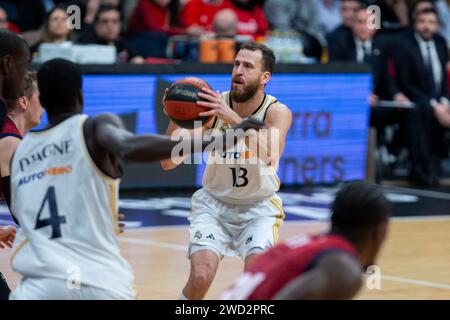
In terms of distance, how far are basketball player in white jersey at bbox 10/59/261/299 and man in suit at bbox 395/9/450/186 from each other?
10353 millimetres

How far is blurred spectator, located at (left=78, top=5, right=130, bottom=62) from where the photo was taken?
1318cm

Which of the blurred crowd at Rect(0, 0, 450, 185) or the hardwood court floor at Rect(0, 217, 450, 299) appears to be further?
the blurred crowd at Rect(0, 0, 450, 185)

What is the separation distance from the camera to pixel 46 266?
4277mm

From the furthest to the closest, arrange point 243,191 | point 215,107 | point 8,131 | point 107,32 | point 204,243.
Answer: point 107,32
point 243,191
point 204,243
point 215,107
point 8,131

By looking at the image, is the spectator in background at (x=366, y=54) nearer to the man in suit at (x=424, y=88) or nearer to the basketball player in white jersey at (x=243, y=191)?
the man in suit at (x=424, y=88)

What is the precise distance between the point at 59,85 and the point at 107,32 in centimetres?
899

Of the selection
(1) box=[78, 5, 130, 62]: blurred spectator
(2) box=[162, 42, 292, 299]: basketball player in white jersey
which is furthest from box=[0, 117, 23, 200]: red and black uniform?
(1) box=[78, 5, 130, 62]: blurred spectator

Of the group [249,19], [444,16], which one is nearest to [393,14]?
[444,16]

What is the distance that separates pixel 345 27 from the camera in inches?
570

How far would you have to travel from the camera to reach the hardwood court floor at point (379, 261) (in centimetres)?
805

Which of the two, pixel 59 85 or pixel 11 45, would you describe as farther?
pixel 11 45

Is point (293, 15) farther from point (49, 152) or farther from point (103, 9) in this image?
point (49, 152)

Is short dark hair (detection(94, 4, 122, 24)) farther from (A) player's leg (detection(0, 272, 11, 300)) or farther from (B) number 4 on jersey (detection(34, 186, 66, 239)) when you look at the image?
(B) number 4 on jersey (detection(34, 186, 66, 239))

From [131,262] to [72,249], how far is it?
186 inches
